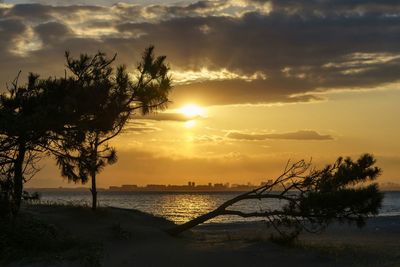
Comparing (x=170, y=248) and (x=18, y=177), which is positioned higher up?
(x=18, y=177)

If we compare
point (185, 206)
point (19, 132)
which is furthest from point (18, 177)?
point (185, 206)

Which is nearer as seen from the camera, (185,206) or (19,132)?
(19,132)

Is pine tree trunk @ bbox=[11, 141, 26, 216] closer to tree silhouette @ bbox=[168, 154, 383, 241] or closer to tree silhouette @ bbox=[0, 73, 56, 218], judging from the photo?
tree silhouette @ bbox=[0, 73, 56, 218]

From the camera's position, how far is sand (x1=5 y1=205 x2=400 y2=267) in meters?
17.2

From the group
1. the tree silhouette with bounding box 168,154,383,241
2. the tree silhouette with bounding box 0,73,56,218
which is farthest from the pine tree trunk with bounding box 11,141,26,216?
the tree silhouette with bounding box 168,154,383,241

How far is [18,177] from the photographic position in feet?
62.8

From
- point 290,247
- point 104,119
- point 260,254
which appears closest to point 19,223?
point 104,119

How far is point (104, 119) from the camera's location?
736 inches

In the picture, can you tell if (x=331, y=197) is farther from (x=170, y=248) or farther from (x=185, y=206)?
(x=185, y=206)

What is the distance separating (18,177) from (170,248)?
6.00 metres

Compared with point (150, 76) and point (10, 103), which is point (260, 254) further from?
point (10, 103)

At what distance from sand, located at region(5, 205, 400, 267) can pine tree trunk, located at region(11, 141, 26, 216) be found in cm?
205

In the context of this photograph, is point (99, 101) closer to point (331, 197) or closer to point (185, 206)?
point (331, 197)

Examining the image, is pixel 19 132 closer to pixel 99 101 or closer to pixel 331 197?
pixel 99 101
